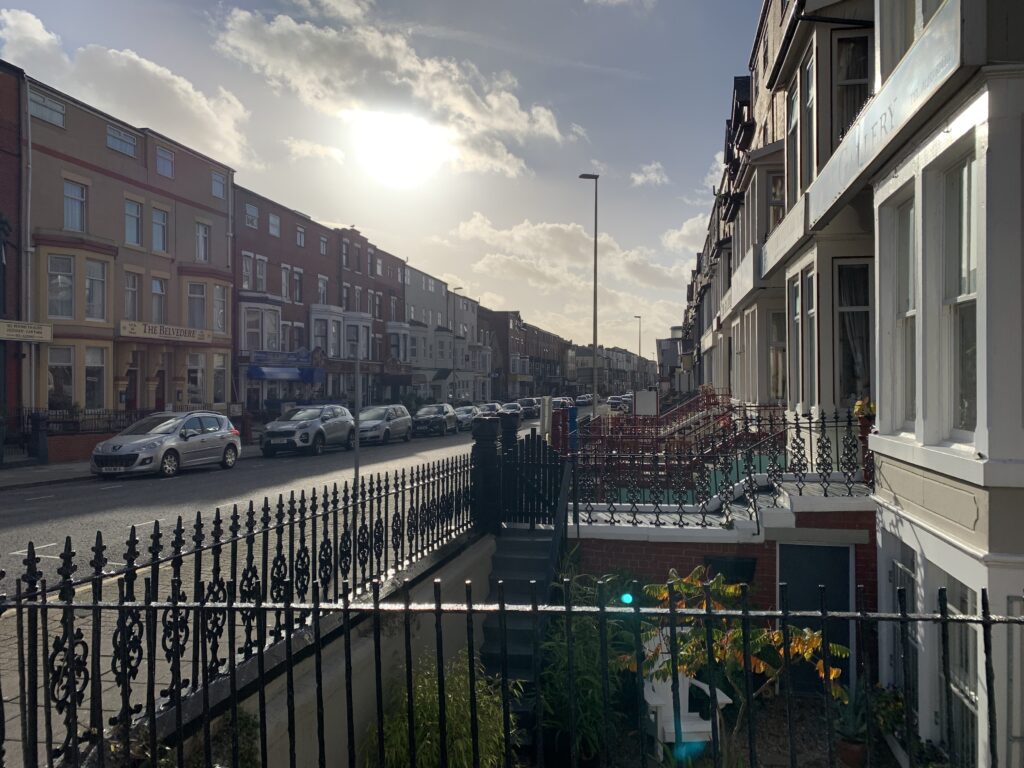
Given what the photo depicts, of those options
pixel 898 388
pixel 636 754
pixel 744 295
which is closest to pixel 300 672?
pixel 636 754

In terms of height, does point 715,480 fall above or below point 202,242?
below

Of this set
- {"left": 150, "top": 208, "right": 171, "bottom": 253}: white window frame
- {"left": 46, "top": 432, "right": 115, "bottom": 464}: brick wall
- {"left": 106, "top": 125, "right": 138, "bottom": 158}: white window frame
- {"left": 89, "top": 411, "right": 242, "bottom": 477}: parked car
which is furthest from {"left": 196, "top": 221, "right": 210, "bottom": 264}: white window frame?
{"left": 89, "top": 411, "right": 242, "bottom": 477}: parked car

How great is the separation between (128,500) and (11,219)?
1526 cm

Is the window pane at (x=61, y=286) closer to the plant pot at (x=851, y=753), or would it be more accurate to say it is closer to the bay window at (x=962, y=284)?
the plant pot at (x=851, y=753)

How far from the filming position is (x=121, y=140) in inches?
1192

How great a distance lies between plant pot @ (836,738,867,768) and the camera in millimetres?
7046

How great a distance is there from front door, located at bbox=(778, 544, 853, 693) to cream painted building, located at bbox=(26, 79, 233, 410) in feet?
84.1

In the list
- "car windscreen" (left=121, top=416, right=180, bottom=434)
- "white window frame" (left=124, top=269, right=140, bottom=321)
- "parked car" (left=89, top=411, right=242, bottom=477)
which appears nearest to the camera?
"parked car" (left=89, top=411, right=242, bottom=477)

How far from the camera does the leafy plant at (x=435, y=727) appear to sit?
521cm

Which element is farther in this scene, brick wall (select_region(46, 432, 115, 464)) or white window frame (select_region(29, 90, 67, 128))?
white window frame (select_region(29, 90, 67, 128))

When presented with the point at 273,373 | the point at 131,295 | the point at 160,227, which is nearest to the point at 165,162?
the point at 160,227

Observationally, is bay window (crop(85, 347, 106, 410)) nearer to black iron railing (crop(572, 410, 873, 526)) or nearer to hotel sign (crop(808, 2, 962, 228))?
black iron railing (crop(572, 410, 873, 526))

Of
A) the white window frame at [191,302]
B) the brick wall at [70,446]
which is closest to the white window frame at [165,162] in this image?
the white window frame at [191,302]

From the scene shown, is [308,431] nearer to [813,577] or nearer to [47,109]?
[47,109]
